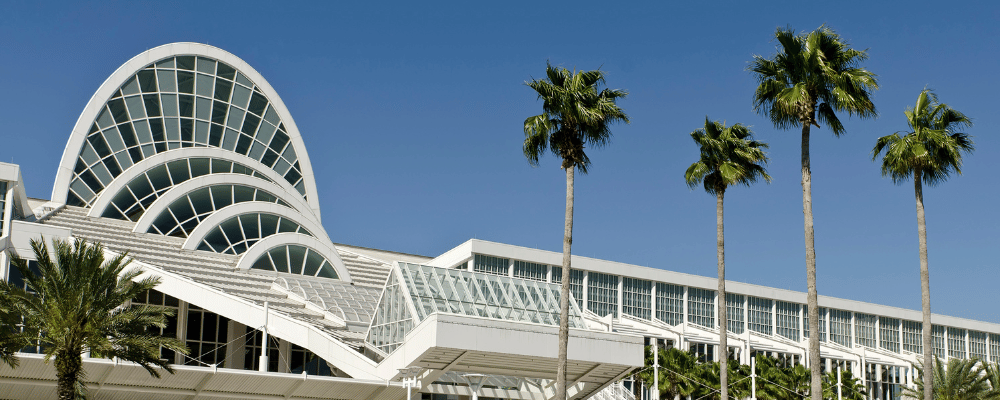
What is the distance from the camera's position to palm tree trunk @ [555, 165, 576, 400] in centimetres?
2927

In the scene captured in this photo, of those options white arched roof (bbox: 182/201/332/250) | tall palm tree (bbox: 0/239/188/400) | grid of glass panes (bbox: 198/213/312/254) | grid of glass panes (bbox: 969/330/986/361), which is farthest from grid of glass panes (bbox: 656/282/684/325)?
tall palm tree (bbox: 0/239/188/400)

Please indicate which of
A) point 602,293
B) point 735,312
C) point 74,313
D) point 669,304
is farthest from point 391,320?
point 735,312

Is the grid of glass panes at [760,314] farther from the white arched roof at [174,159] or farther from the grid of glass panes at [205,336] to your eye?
the grid of glass panes at [205,336]

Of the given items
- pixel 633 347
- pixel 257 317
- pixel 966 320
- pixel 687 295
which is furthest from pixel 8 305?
pixel 966 320

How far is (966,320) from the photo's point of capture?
84.8 m

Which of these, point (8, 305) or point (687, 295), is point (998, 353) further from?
point (8, 305)

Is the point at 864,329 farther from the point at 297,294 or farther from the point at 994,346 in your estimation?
the point at 297,294

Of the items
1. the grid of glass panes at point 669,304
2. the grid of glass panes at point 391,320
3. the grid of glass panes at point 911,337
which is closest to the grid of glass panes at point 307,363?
the grid of glass panes at point 391,320

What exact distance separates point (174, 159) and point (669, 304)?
34.0 meters

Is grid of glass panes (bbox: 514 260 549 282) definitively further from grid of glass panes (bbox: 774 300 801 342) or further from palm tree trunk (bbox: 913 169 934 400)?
palm tree trunk (bbox: 913 169 934 400)

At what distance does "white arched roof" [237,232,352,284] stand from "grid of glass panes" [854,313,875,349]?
42746 mm

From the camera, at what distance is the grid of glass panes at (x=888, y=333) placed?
263ft

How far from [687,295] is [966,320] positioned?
1193 inches

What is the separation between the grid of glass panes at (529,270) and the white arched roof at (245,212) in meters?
12.2
